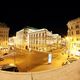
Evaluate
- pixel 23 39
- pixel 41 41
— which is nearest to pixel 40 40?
pixel 41 41

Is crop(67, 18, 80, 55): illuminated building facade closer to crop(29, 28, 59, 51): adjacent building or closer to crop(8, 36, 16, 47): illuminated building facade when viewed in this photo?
crop(29, 28, 59, 51): adjacent building

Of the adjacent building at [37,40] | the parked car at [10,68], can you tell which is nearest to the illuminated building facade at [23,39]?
the adjacent building at [37,40]

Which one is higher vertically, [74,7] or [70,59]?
[74,7]

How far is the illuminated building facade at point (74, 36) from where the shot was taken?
15.3 feet

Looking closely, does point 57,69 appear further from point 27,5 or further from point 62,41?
point 27,5

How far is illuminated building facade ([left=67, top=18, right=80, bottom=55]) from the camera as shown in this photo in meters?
4.68

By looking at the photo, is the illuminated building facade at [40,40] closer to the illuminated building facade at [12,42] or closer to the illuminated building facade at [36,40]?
the illuminated building facade at [36,40]

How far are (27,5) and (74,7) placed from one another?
1.11ft

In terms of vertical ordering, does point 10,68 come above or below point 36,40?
below

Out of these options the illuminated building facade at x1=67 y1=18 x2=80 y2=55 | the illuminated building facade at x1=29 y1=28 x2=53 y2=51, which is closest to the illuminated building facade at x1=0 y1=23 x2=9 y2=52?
the illuminated building facade at x1=29 y1=28 x2=53 y2=51

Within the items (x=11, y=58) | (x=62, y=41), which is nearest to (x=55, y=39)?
(x=62, y=41)

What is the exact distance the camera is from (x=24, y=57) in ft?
15.5

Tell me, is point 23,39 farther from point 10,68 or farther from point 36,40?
point 10,68

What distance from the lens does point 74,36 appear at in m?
4.69
